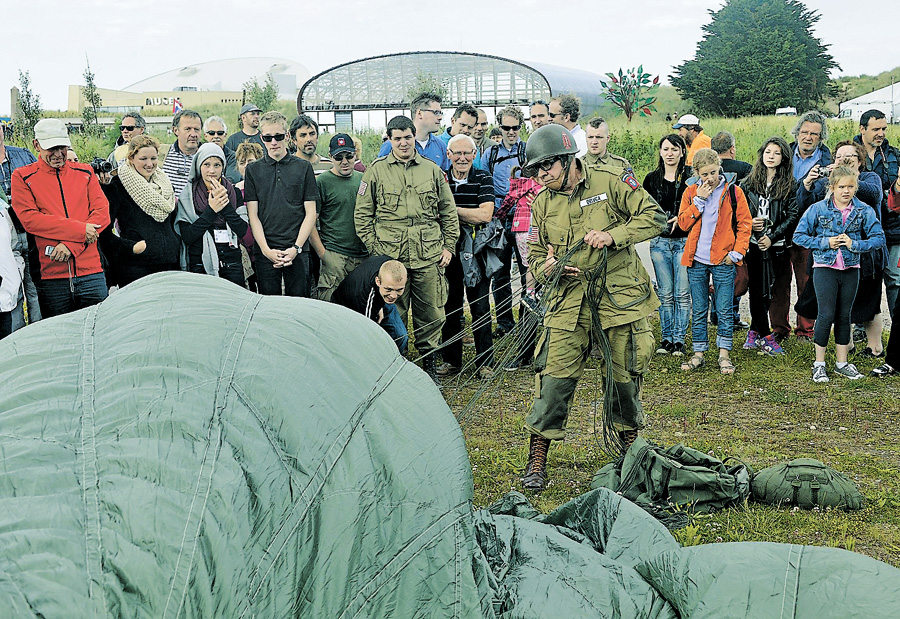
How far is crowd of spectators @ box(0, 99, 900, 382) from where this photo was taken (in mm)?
6457

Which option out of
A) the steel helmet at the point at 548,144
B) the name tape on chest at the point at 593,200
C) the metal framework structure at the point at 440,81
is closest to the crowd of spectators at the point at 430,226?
the name tape on chest at the point at 593,200

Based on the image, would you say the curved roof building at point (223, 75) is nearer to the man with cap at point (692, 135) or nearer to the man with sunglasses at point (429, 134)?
the man with cap at point (692, 135)

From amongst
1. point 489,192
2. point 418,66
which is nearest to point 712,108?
point 418,66

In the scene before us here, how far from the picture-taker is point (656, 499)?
473cm

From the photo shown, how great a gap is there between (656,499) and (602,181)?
193 centimetres

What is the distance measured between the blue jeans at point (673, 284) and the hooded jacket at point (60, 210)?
5.08 meters

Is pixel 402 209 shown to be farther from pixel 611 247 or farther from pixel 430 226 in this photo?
pixel 611 247

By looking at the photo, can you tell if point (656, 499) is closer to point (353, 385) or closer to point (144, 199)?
point (353, 385)

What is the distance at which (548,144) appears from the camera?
4805mm

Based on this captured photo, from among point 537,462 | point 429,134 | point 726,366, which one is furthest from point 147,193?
point 726,366

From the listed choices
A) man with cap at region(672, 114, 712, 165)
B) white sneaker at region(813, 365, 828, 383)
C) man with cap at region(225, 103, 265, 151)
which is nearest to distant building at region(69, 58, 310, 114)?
man with cap at region(225, 103, 265, 151)

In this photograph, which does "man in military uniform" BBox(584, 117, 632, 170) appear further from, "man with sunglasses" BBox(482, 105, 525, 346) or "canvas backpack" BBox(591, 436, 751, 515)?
"canvas backpack" BBox(591, 436, 751, 515)

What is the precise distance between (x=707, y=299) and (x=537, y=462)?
3519 millimetres

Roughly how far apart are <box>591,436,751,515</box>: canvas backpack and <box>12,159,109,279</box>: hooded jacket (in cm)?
435
